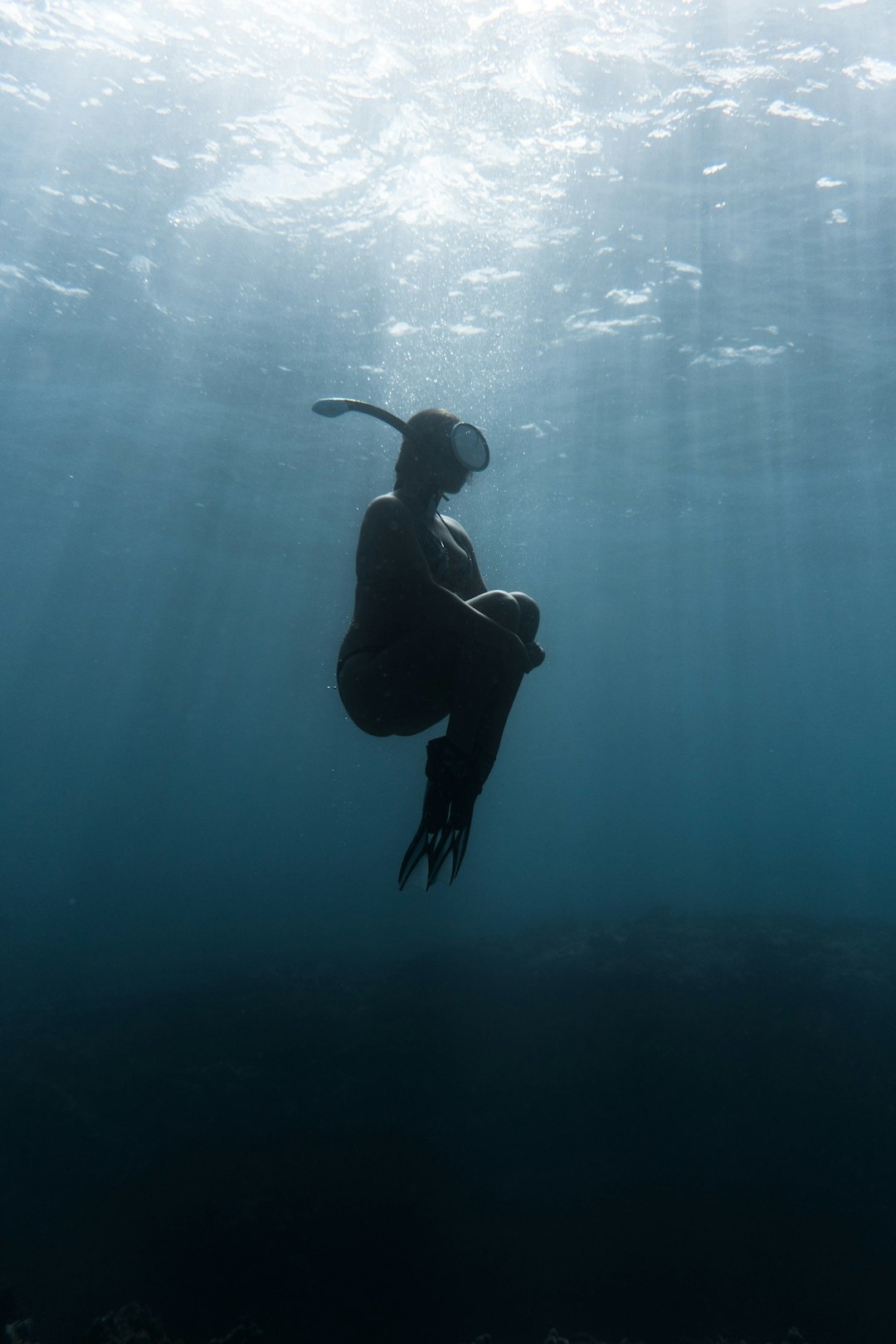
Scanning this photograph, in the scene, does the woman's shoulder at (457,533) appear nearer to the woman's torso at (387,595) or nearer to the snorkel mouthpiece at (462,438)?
the woman's torso at (387,595)

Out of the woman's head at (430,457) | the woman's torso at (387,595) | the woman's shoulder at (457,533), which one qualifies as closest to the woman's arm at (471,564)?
the woman's shoulder at (457,533)

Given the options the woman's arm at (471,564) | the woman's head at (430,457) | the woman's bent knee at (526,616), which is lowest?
the woman's bent knee at (526,616)

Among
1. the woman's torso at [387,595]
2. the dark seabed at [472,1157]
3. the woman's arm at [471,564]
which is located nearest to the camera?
the woman's torso at [387,595]

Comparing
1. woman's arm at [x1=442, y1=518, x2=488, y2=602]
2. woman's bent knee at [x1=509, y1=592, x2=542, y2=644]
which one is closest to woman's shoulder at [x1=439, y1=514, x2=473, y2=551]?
woman's arm at [x1=442, y1=518, x2=488, y2=602]

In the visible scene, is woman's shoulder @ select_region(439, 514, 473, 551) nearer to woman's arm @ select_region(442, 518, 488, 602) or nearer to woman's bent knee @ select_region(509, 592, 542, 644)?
woman's arm @ select_region(442, 518, 488, 602)

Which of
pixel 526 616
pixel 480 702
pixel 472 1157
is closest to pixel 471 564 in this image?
pixel 526 616

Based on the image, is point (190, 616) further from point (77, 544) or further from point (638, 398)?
point (638, 398)

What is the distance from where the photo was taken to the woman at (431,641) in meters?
2.56

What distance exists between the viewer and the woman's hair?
2.85 metres

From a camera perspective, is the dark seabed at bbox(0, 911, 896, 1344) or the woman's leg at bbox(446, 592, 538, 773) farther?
the dark seabed at bbox(0, 911, 896, 1344)

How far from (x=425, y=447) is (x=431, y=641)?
809mm

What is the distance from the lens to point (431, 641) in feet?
8.67

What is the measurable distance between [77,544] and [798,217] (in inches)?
1140

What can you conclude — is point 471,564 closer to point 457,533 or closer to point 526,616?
point 457,533
